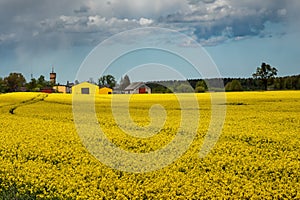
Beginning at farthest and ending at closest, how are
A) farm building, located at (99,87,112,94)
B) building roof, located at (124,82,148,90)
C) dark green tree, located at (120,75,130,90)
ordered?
1. farm building, located at (99,87,112,94)
2. building roof, located at (124,82,148,90)
3. dark green tree, located at (120,75,130,90)

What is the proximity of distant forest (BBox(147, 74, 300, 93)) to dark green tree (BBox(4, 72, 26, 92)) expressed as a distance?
580cm

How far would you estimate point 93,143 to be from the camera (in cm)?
652

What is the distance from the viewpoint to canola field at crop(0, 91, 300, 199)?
434cm

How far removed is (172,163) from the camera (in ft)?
16.9

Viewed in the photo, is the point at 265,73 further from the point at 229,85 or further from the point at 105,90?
the point at 105,90

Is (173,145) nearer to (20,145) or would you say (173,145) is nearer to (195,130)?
(195,130)

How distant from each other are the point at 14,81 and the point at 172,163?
8.84 meters

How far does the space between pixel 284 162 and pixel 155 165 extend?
133 centimetres

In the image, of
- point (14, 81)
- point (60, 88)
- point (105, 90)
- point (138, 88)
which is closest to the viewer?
point (138, 88)

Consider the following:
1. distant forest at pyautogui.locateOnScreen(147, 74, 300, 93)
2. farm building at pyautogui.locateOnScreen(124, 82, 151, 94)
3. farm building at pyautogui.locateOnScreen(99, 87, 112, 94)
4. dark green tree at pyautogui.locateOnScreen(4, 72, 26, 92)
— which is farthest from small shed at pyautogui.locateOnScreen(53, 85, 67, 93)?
distant forest at pyautogui.locateOnScreen(147, 74, 300, 93)

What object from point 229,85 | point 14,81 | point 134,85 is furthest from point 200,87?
point 14,81

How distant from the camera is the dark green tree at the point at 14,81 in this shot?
12883mm

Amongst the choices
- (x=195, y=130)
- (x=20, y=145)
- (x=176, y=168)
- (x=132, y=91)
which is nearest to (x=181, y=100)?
(x=132, y=91)

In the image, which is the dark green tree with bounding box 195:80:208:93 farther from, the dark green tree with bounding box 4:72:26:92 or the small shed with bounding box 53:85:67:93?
the dark green tree with bounding box 4:72:26:92
